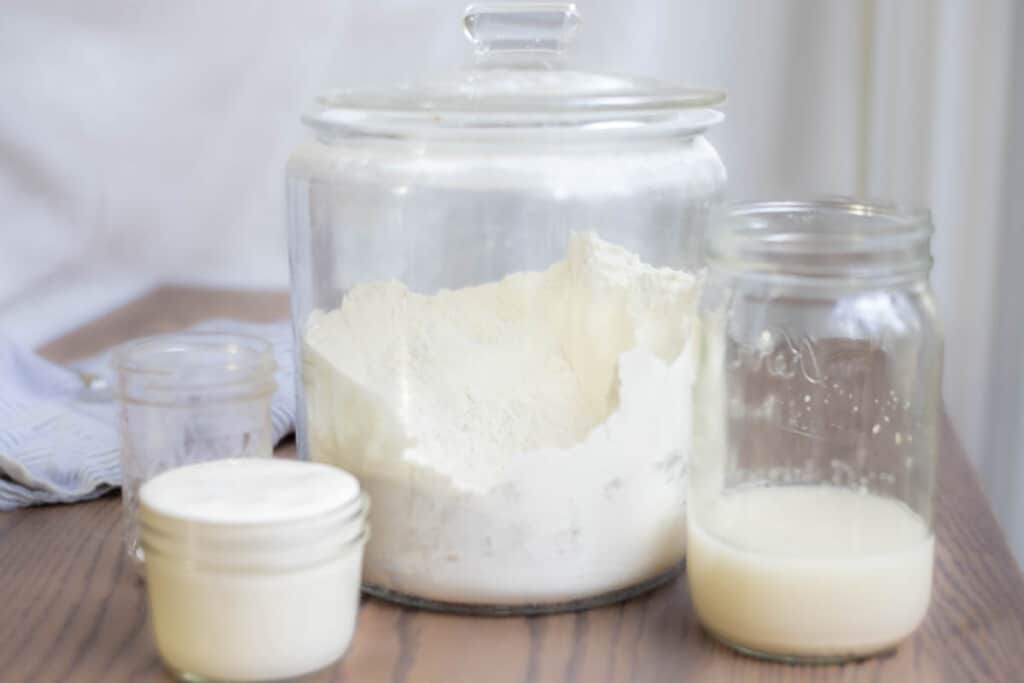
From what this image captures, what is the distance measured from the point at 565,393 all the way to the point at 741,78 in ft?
2.39

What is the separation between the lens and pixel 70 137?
57.1 inches

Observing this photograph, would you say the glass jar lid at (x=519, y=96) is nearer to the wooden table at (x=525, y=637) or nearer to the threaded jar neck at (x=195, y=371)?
the threaded jar neck at (x=195, y=371)

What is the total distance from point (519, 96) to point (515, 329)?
11 cm

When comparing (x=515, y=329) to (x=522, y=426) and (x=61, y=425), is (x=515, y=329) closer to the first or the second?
(x=522, y=426)

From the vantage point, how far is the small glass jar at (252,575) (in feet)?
1.92

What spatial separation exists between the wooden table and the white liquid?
0.05 feet

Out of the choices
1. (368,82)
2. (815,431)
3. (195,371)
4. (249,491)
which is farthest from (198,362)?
(368,82)

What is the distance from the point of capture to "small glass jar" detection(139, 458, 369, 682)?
1.92 ft

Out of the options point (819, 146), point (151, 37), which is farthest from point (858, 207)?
point (151, 37)

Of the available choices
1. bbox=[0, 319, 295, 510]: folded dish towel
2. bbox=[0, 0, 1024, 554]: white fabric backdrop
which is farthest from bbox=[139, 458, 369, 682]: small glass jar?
bbox=[0, 0, 1024, 554]: white fabric backdrop

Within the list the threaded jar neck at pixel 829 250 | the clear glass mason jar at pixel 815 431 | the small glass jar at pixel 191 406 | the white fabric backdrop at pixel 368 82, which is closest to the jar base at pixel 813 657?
the clear glass mason jar at pixel 815 431

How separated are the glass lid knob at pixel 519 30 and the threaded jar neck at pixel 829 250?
132 millimetres

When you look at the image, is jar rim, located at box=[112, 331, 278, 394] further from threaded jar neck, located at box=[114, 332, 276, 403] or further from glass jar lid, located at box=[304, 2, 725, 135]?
glass jar lid, located at box=[304, 2, 725, 135]

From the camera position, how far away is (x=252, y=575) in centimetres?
59
